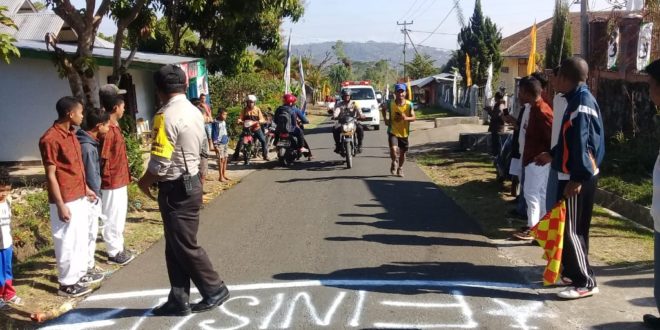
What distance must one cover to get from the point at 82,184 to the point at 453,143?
13679 mm

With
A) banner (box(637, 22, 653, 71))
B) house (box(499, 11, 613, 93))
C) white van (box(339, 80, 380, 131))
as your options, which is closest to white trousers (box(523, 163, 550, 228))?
banner (box(637, 22, 653, 71))

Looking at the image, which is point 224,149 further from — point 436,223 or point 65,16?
point 436,223

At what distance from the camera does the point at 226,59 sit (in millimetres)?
22109

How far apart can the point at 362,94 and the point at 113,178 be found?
69.8ft

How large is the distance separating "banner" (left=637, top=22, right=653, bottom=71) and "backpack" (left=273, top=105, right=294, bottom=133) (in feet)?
23.1

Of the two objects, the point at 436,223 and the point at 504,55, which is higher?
the point at 504,55

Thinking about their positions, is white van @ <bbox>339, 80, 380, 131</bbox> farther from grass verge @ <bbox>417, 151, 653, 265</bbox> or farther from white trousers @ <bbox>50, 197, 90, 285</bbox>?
white trousers @ <bbox>50, 197, 90, 285</bbox>

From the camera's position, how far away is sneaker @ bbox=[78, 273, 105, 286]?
221 inches

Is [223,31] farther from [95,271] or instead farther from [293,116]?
[95,271]

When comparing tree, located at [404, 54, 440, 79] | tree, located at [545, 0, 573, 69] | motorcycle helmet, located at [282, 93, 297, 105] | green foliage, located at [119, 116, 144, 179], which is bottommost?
green foliage, located at [119, 116, 144, 179]

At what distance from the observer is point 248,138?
46.6ft

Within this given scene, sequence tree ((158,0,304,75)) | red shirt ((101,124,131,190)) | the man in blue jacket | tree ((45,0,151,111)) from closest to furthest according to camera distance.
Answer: the man in blue jacket, red shirt ((101,124,131,190)), tree ((45,0,151,111)), tree ((158,0,304,75))

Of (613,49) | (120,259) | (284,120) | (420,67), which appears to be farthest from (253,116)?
(420,67)

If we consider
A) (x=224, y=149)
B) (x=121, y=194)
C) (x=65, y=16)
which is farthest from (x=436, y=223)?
(x=65, y=16)
